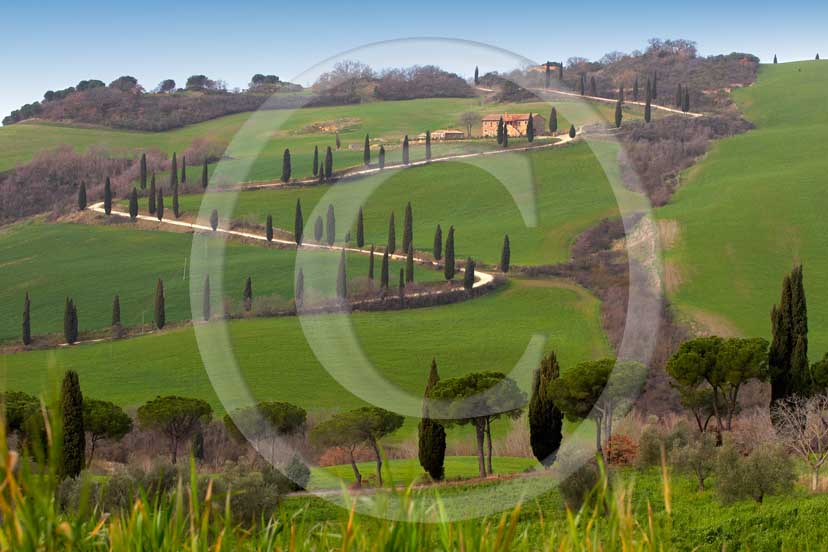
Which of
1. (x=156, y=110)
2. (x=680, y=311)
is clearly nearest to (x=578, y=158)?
(x=680, y=311)

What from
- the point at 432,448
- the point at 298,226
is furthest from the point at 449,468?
the point at 298,226

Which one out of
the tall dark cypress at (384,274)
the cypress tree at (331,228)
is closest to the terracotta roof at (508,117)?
the cypress tree at (331,228)

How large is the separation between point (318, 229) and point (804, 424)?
46144 millimetres

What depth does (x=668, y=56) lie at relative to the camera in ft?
513

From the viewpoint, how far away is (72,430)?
106 feet

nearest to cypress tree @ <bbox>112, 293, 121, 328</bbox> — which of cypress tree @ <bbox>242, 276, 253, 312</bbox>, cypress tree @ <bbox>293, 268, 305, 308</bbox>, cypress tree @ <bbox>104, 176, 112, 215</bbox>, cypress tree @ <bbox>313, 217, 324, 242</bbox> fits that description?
cypress tree @ <bbox>242, 276, 253, 312</bbox>

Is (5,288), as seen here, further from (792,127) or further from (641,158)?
(792,127)

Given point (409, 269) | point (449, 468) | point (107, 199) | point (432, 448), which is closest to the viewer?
point (432, 448)

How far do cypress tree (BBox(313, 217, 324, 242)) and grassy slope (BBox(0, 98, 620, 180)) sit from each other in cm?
1228

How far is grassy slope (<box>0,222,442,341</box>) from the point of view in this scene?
6881cm

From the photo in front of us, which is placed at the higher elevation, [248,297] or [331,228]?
[331,228]

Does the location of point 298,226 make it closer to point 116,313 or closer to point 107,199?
point 116,313

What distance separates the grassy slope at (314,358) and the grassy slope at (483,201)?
12378 millimetres

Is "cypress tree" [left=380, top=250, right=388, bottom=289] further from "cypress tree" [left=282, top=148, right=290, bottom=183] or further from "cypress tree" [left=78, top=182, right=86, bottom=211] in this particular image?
"cypress tree" [left=78, top=182, right=86, bottom=211]
